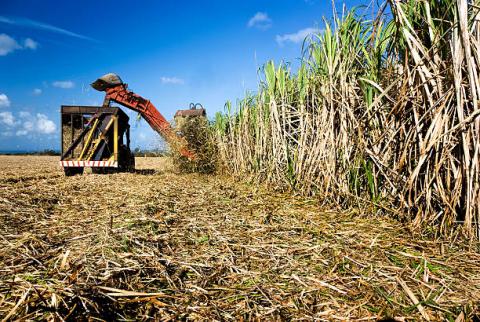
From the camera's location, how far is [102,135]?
6.96m

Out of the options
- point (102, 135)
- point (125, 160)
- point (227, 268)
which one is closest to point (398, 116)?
point (227, 268)

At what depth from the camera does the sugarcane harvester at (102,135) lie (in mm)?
6875

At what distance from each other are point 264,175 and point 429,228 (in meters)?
2.80

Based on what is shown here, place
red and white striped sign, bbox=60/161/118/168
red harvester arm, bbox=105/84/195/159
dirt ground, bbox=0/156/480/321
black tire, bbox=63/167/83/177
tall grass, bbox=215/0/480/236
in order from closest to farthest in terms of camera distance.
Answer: dirt ground, bbox=0/156/480/321 → tall grass, bbox=215/0/480/236 → red and white striped sign, bbox=60/161/118/168 → black tire, bbox=63/167/83/177 → red harvester arm, bbox=105/84/195/159

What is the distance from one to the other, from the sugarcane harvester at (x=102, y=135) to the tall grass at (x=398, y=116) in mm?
4612

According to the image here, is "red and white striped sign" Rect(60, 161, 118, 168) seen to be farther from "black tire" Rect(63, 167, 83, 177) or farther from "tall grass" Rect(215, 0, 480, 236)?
"tall grass" Rect(215, 0, 480, 236)

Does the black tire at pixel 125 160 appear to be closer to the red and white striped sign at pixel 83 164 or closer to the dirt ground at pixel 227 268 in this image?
the red and white striped sign at pixel 83 164

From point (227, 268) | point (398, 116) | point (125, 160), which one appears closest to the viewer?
point (227, 268)

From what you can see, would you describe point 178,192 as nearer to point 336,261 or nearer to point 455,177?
point 336,261

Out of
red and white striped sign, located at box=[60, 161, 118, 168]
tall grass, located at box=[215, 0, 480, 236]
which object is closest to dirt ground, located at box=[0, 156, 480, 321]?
tall grass, located at box=[215, 0, 480, 236]

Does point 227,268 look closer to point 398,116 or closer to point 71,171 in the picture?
point 398,116

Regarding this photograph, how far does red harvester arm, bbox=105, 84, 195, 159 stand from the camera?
25.0 ft

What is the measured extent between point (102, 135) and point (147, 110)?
1.94m

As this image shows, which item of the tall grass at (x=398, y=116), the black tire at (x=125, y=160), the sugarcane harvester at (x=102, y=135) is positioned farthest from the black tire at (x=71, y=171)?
the tall grass at (x=398, y=116)
